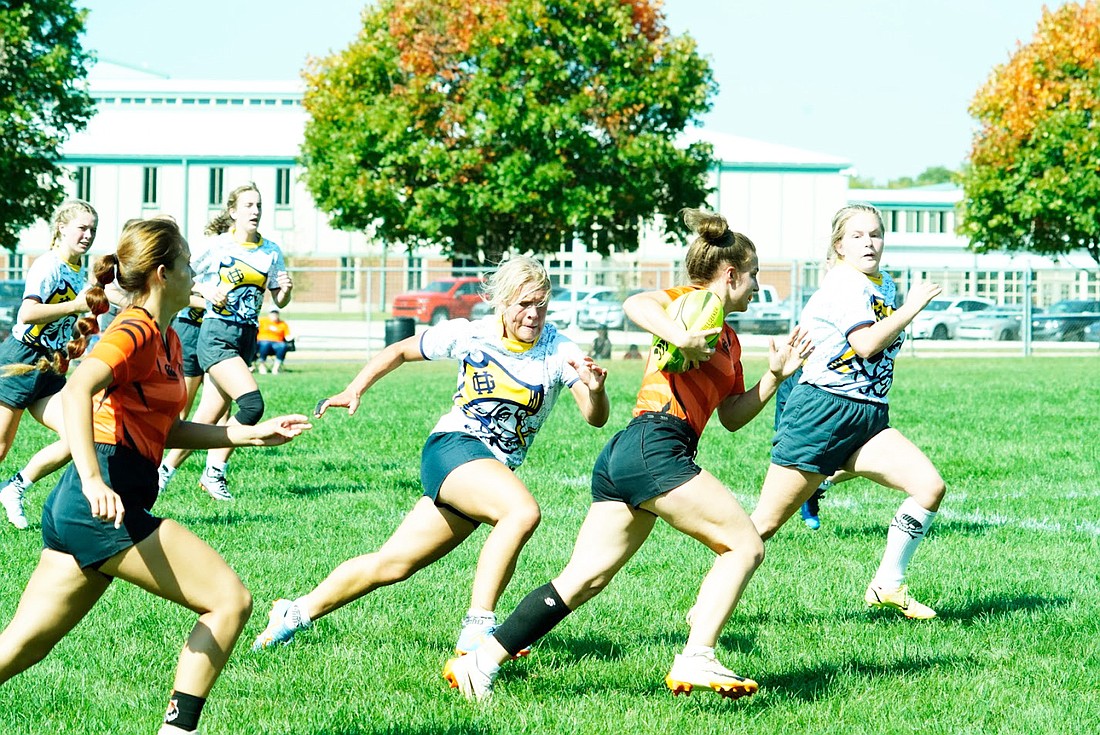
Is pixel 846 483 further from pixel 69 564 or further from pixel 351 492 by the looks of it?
pixel 69 564

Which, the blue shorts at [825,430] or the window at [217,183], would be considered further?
the window at [217,183]

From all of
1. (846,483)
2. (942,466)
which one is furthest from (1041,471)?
(846,483)

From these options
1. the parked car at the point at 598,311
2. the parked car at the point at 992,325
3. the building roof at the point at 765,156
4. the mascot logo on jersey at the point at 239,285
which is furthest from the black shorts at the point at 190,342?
→ the building roof at the point at 765,156

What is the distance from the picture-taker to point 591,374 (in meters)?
4.93

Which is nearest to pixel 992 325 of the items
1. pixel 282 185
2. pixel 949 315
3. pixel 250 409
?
pixel 949 315

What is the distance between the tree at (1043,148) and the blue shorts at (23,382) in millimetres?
31613

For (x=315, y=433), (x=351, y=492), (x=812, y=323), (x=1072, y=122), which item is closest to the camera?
(x=812, y=323)

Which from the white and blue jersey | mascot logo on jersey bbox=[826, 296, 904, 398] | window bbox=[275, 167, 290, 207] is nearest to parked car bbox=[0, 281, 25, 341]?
the white and blue jersey

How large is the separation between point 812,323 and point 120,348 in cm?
333

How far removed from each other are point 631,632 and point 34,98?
2943 cm

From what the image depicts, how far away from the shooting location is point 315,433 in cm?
1377

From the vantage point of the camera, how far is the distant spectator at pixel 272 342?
25422mm

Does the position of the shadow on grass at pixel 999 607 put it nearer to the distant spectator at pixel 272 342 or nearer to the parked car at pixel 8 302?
the distant spectator at pixel 272 342

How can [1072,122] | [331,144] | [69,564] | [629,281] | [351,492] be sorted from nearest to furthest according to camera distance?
[69,564] → [351,492] → [629,281] → [1072,122] → [331,144]
